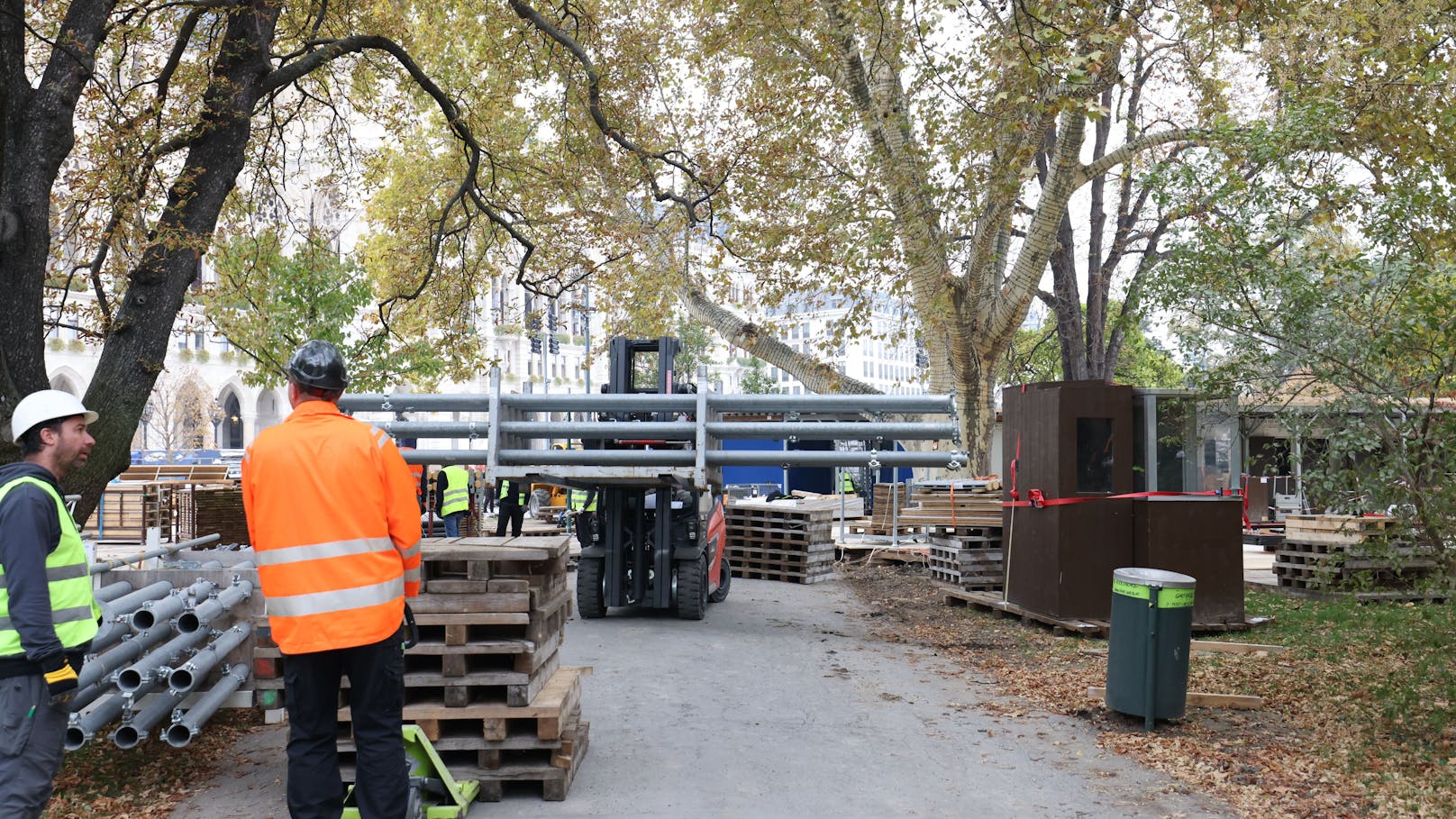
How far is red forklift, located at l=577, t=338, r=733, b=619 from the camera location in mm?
13016

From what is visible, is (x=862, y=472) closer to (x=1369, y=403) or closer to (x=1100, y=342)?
(x=1100, y=342)

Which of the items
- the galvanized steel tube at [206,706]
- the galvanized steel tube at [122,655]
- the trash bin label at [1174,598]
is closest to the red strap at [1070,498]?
the trash bin label at [1174,598]

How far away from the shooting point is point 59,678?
413 centimetres

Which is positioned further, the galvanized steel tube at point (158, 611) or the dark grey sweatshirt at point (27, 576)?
the galvanized steel tube at point (158, 611)

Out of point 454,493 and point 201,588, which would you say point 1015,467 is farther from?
point 454,493

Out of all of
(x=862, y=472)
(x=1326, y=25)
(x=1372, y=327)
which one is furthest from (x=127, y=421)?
(x=862, y=472)

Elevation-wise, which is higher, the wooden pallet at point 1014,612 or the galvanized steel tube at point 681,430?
the galvanized steel tube at point 681,430

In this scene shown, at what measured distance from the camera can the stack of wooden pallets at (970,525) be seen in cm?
1481

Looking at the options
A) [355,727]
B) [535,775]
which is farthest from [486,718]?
[355,727]

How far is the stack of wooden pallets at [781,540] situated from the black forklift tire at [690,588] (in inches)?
192

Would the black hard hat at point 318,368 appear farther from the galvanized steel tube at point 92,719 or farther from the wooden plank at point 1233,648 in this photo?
the wooden plank at point 1233,648

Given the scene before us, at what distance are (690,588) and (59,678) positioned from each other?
920 cm

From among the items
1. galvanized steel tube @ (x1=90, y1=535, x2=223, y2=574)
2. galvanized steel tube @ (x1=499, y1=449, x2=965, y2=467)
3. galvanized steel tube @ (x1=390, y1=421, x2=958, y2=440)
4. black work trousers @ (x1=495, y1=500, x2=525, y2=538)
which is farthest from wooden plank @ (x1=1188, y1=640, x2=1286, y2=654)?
black work trousers @ (x1=495, y1=500, x2=525, y2=538)

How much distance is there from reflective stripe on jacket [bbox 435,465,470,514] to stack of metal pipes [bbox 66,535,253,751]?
453 inches
